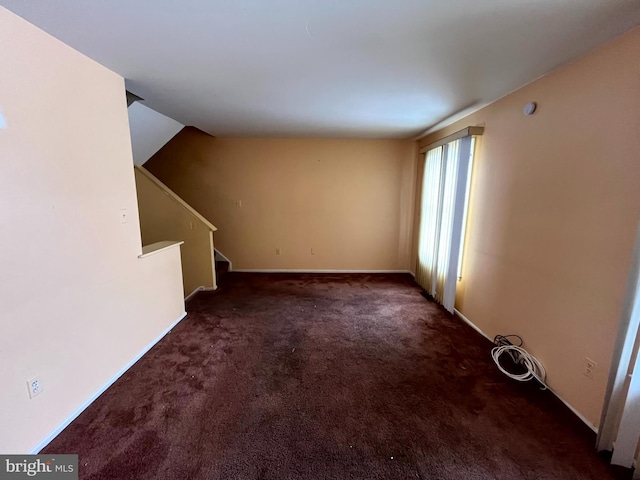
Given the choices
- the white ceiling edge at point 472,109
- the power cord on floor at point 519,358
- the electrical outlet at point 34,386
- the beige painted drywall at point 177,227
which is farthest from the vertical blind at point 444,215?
the electrical outlet at point 34,386

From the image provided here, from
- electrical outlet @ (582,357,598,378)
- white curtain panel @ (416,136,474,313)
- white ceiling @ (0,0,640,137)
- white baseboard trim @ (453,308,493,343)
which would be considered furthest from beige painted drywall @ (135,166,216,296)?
electrical outlet @ (582,357,598,378)

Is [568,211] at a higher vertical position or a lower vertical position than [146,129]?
lower

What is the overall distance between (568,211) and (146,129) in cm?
417

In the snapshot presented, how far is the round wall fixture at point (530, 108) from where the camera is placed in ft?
6.91

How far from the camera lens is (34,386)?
4.97 ft

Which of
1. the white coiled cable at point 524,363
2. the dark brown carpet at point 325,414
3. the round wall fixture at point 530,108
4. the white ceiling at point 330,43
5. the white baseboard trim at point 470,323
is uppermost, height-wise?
the white ceiling at point 330,43

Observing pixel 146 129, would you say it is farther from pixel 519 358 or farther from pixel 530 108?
pixel 519 358

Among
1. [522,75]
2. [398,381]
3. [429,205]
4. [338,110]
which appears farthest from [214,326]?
[522,75]

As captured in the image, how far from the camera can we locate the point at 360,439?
5.35 feet

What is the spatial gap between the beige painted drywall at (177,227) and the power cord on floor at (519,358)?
354cm

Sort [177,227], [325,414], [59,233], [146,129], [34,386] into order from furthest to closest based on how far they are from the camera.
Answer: [177,227]
[146,129]
[325,414]
[59,233]
[34,386]

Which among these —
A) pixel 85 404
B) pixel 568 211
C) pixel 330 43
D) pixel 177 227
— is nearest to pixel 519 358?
pixel 568 211

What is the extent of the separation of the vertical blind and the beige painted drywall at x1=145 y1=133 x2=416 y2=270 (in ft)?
2.34

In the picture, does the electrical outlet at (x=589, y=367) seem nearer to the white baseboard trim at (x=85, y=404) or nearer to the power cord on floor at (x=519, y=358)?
the power cord on floor at (x=519, y=358)
